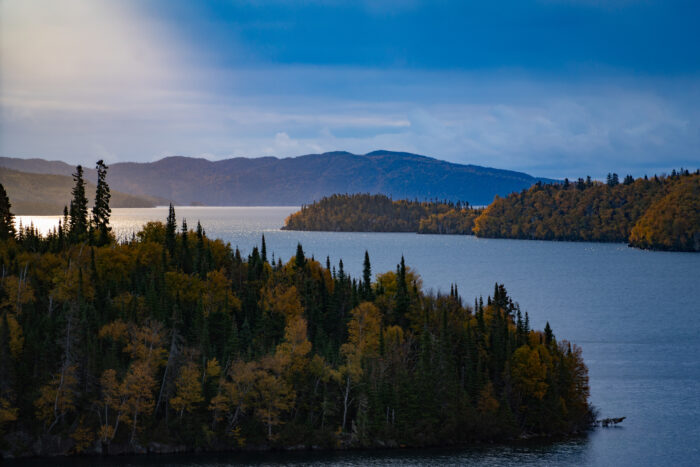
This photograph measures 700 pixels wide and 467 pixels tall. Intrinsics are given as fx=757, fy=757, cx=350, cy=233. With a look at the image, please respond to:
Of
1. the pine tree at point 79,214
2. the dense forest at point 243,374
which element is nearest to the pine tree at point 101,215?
the pine tree at point 79,214

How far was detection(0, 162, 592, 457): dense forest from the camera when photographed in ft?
340

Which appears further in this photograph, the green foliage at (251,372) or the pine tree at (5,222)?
the pine tree at (5,222)

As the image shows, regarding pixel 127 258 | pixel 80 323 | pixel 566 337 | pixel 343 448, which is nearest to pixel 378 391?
pixel 343 448

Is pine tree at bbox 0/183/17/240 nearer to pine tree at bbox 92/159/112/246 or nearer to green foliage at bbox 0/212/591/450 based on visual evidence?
pine tree at bbox 92/159/112/246

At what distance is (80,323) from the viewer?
114375mm

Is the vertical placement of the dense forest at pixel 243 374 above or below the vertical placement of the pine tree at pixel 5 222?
below

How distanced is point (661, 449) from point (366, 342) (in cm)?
4495

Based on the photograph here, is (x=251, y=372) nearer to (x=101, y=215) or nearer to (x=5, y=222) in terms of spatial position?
(x=101, y=215)

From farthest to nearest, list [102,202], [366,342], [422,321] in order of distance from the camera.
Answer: [102,202] → [422,321] → [366,342]

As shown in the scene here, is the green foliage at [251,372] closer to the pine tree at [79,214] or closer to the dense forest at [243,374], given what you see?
the dense forest at [243,374]

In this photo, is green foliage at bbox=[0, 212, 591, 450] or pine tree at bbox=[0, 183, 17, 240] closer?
green foliage at bbox=[0, 212, 591, 450]

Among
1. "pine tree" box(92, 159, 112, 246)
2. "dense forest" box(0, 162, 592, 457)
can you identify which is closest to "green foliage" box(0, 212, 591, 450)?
"dense forest" box(0, 162, 592, 457)

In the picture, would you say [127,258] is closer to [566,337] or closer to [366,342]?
[366,342]

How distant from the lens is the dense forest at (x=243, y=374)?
103562mm
